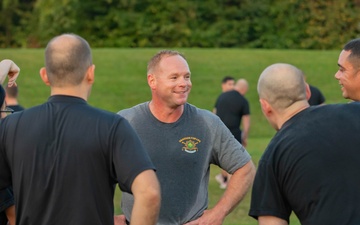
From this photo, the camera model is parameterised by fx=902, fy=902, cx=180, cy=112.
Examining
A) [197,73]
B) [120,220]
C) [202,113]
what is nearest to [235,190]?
[202,113]

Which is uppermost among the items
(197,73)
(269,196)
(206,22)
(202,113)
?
(202,113)

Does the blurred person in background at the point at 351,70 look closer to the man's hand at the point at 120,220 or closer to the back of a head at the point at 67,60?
the man's hand at the point at 120,220

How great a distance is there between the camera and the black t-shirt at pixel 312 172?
522 cm

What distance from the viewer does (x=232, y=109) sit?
16984 millimetres

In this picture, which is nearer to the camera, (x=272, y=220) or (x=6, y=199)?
(x=272, y=220)

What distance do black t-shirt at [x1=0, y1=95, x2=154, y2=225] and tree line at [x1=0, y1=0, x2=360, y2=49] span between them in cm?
4000

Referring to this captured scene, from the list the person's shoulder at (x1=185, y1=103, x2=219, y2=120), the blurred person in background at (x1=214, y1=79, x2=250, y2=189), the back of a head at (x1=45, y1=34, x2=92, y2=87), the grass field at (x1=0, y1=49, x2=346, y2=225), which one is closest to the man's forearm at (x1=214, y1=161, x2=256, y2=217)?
the person's shoulder at (x1=185, y1=103, x2=219, y2=120)

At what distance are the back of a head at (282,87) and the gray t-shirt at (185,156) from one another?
4.56 ft

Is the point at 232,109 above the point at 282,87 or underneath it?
underneath

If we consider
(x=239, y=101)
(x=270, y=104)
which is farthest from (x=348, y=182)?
(x=239, y=101)

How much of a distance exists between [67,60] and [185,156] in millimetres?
1866

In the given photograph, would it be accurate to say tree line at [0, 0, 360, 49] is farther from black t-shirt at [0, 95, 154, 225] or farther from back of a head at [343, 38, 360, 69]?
black t-shirt at [0, 95, 154, 225]

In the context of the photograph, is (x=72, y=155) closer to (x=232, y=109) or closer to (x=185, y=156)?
(x=185, y=156)

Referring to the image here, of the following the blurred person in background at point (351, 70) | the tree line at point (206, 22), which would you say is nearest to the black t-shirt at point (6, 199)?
the blurred person in background at point (351, 70)
